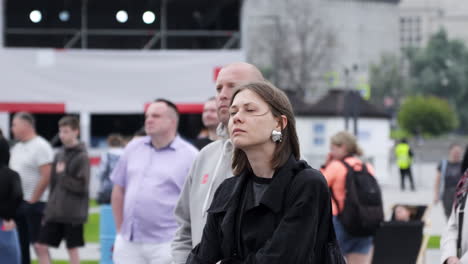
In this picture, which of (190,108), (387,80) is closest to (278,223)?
(190,108)

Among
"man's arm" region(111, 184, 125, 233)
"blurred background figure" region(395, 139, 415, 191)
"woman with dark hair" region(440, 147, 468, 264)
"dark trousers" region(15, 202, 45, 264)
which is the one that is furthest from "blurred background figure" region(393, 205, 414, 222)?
"blurred background figure" region(395, 139, 415, 191)

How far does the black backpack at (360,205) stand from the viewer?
945cm

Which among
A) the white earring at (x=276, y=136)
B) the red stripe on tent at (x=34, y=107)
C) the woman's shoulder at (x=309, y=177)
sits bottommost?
the red stripe on tent at (x=34, y=107)

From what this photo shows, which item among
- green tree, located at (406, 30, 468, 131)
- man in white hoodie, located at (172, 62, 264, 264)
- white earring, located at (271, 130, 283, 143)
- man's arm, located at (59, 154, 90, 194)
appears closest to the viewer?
white earring, located at (271, 130, 283, 143)

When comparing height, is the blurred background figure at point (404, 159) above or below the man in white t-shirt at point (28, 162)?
below

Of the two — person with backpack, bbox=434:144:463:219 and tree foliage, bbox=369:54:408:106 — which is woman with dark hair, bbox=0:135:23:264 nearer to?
person with backpack, bbox=434:144:463:219

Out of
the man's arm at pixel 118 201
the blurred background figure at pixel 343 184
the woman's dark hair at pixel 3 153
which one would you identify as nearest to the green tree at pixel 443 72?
the blurred background figure at pixel 343 184

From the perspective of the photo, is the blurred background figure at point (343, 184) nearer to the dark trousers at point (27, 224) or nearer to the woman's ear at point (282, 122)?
the dark trousers at point (27, 224)

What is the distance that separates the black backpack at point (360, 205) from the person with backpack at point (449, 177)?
2005 millimetres

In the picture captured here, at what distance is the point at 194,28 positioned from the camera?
22.3 m

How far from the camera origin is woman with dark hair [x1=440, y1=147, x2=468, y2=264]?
4879 millimetres

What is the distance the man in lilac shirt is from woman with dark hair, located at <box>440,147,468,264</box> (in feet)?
6.79

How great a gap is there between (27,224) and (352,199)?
339 cm

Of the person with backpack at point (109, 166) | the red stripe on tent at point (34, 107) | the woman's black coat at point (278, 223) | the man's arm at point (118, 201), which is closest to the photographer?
the woman's black coat at point (278, 223)
